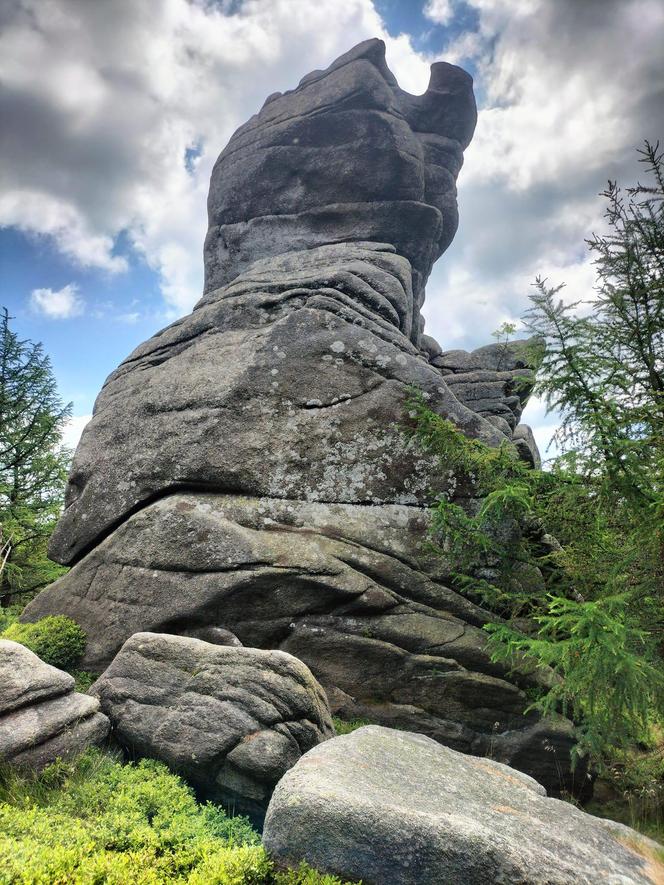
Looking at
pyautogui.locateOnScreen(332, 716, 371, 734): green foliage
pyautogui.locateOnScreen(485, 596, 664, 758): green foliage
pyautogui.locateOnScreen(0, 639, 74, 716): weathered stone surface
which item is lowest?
pyautogui.locateOnScreen(332, 716, 371, 734): green foliage

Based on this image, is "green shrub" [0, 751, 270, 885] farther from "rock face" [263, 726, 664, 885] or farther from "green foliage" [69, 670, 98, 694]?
"green foliage" [69, 670, 98, 694]

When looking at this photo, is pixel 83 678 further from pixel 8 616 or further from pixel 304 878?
pixel 8 616

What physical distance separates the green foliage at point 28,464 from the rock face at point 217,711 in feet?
52.8

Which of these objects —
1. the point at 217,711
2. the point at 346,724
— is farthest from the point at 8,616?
the point at 217,711

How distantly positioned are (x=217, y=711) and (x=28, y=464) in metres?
20.0

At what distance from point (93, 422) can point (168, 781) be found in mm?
10151

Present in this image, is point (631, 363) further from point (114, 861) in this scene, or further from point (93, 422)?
point (93, 422)

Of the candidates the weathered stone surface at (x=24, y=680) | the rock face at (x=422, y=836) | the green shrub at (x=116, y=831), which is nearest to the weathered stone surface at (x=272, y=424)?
the weathered stone surface at (x=24, y=680)

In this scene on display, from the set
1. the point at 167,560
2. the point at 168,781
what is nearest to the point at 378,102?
the point at 167,560

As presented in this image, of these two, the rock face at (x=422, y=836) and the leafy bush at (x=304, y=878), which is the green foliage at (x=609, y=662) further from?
the leafy bush at (x=304, y=878)

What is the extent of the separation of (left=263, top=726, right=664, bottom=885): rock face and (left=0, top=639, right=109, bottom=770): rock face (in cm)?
340

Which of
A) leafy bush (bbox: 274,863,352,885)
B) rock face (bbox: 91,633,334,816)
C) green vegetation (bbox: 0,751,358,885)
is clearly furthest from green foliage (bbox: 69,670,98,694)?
leafy bush (bbox: 274,863,352,885)

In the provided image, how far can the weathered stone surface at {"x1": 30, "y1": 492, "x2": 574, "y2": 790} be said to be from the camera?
9977mm

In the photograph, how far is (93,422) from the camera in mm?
14398
